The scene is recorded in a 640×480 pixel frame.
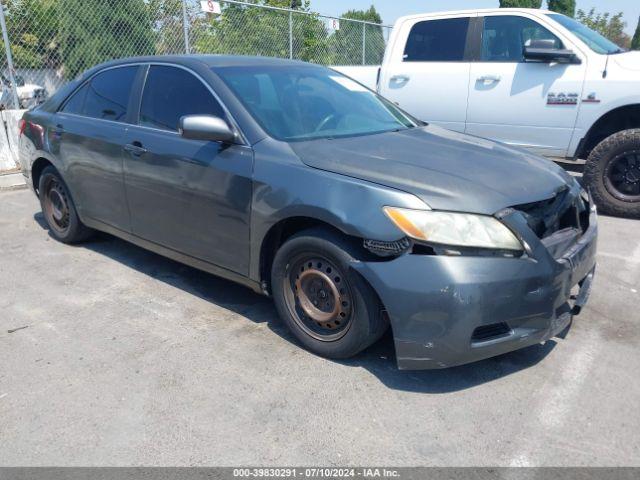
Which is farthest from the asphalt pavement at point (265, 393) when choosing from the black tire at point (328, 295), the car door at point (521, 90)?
the car door at point (521, 90)

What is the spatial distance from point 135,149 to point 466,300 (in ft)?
8.50

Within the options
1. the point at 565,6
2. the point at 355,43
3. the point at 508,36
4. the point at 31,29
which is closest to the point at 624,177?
the point at 508,36

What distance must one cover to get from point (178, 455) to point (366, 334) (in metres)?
1.09

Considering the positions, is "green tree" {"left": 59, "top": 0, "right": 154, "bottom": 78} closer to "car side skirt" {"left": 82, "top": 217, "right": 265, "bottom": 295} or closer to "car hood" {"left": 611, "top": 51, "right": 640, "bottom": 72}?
"car side skirt" {"left": 82, "top": 217, "right": 265, "bottom": 295}

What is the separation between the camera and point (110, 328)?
12.4ft

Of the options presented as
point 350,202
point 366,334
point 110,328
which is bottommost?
point 110,328

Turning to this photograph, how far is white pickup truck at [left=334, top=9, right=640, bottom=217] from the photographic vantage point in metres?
5.98

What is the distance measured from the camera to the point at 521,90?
6402 millimetres

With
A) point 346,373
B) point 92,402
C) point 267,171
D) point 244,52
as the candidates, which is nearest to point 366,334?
→ point 346,373

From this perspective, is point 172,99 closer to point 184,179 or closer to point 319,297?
point 184,179

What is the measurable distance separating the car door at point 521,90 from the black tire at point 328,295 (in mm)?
4149

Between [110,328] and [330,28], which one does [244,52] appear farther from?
[110,328]

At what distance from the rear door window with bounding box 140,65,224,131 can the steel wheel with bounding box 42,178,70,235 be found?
4.80ft

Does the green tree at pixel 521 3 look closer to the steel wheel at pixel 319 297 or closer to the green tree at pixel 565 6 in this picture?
the green tree at pixel 565 6
